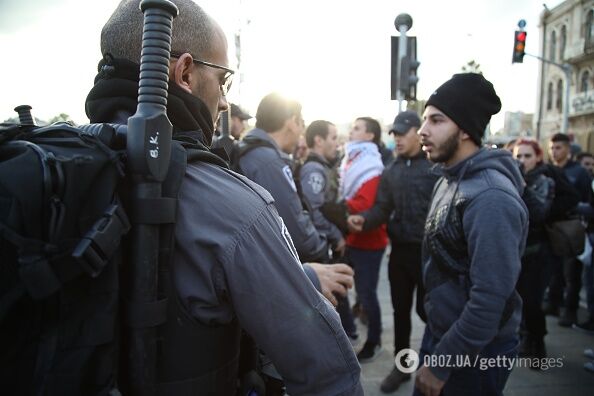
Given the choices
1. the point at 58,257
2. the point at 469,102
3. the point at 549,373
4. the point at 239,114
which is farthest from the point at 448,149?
the point at 239,114

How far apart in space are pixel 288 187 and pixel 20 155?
2.27 metres

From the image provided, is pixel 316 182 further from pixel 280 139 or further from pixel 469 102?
pixel 469 102

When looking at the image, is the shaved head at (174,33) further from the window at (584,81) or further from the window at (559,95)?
the window at (559,95)

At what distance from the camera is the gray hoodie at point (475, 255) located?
6.25ft

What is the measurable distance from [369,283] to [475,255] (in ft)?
7.76

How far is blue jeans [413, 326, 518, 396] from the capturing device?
2023 millimetres

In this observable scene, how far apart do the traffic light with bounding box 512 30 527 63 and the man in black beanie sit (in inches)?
480

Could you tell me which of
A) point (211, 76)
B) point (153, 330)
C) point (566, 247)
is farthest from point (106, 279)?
point (566, 247)

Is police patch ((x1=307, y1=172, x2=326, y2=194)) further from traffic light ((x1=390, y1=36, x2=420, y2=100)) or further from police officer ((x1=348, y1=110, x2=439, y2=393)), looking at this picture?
traffic light ((x1=390, y1=36, x2=420, y2=100))

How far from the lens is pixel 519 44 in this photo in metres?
12.5

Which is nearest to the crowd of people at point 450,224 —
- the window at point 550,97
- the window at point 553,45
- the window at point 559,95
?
the window at point 559,95

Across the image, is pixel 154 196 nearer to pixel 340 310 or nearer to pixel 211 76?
pixel 211 76

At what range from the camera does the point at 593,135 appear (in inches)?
1043

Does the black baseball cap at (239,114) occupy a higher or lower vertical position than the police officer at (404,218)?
higher
